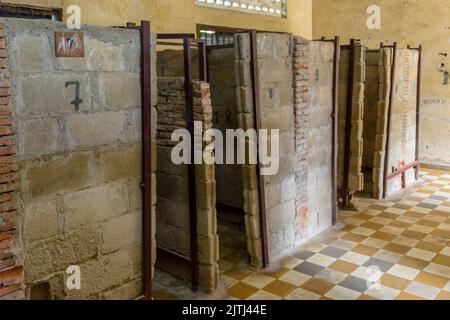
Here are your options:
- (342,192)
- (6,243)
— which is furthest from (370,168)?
(6,243)

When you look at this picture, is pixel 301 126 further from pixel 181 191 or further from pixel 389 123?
pixel 389 123

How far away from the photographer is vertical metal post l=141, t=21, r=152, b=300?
358cm

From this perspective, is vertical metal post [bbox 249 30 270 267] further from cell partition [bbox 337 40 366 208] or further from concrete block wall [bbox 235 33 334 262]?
cell partition [bbox 337 40 366 208]

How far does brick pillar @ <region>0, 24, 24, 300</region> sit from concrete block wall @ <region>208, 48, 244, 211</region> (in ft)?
9.40

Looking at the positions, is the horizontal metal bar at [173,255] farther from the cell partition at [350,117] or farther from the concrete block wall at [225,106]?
the cell partition at [350,117]

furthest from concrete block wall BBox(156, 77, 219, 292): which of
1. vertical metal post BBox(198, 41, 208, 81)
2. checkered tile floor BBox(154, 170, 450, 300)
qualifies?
checkered tile floor BBox(154, 170, 450, 300)

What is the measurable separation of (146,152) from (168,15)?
4.26m

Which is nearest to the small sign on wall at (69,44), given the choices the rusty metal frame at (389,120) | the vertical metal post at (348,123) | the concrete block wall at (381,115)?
the vertical metal post at (348,123)

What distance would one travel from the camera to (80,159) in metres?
3.32

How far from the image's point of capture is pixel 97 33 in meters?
3.27

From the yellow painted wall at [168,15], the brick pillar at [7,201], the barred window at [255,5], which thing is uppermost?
the barred window at [255,5]

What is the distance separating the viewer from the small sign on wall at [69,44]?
303cm

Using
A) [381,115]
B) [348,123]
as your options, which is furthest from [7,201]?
[381,115]

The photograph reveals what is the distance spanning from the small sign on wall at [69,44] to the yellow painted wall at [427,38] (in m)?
8.59
